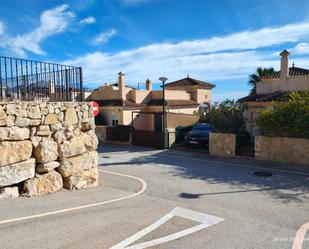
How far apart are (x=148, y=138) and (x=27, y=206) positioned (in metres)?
13.6

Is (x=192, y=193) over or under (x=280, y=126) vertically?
under

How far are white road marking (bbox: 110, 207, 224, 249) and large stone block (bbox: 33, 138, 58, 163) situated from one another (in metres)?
3.84

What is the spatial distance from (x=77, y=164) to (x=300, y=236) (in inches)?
263

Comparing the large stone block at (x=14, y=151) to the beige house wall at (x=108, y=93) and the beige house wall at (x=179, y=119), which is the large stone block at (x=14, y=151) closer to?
the beige house wall at (x=179, y=119)

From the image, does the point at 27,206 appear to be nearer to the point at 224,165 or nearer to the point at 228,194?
the point at 228,194

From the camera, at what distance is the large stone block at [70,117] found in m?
8.98

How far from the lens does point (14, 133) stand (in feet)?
24.2

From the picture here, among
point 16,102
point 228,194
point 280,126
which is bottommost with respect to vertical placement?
point 228,194

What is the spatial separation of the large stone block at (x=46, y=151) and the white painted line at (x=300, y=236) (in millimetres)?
6706

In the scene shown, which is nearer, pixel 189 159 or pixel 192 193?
pixel 192 193

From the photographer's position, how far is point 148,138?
20312 mm

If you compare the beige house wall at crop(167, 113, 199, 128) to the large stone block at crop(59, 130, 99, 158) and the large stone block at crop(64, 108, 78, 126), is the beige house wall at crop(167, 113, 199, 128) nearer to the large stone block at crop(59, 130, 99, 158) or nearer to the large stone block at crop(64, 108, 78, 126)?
the large stone block at crop(59, 130, 99, 158)

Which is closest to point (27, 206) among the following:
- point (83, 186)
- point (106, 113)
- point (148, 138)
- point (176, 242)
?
point (83, 186)

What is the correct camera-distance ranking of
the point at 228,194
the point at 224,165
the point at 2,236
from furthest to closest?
the point at 224,165 < the point at 228,194 < the point at 2,236
